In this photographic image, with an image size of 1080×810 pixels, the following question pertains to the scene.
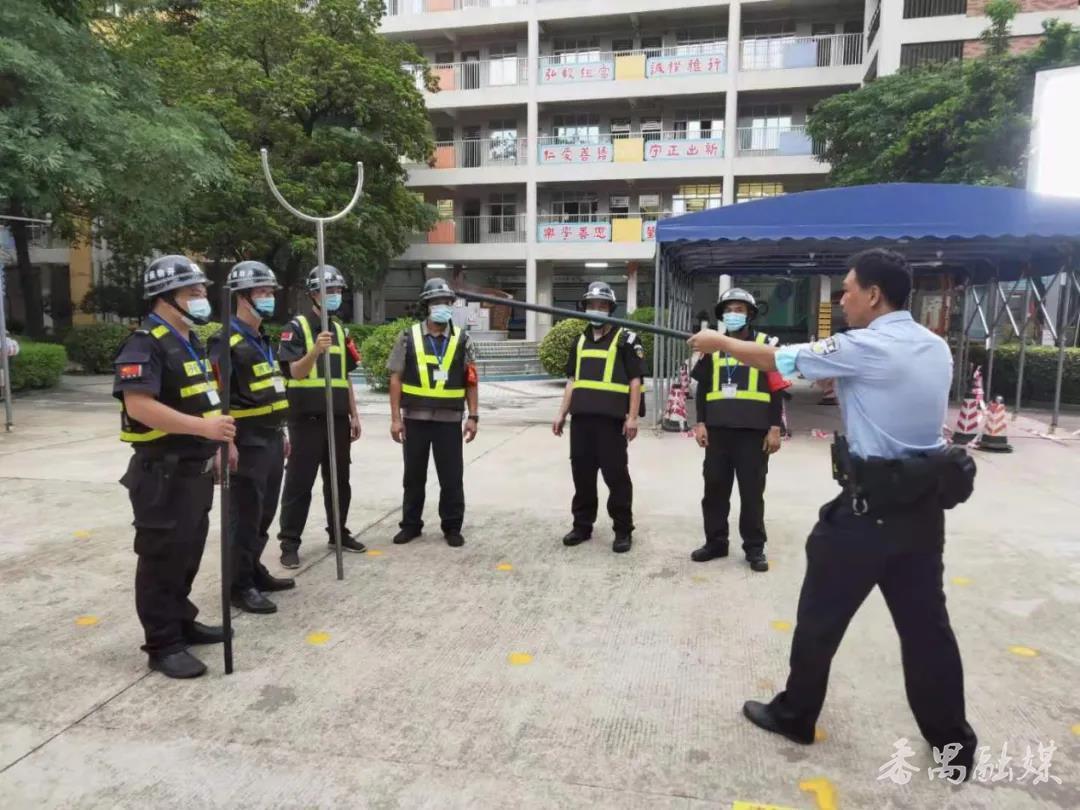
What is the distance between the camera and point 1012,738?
2646 mm

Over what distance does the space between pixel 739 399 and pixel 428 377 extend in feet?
6.24

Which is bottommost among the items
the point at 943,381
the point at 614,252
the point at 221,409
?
the point at 221,409

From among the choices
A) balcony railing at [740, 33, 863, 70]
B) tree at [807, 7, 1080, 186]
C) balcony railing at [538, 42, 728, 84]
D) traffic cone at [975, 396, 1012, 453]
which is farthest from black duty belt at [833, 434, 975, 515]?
balcony railing at [740, 33, 863, 70]

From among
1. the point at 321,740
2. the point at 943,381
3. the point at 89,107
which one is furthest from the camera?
the point at 89,107

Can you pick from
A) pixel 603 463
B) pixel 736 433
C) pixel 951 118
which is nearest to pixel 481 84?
pixel 951 118

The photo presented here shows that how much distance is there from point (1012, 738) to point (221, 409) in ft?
10.4

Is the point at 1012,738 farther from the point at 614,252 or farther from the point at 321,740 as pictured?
the point at 614,252

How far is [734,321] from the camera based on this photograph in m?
4.52

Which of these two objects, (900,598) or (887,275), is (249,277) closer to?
(887,275)

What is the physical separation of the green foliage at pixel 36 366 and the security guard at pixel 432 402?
12.1 metres

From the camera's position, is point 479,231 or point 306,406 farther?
point 479,231

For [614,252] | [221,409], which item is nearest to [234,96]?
[614,252]

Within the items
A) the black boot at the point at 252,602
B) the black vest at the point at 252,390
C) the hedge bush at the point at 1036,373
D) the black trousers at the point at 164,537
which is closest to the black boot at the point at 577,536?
the black boot at the point at 252,602

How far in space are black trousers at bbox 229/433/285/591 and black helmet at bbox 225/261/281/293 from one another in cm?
76
